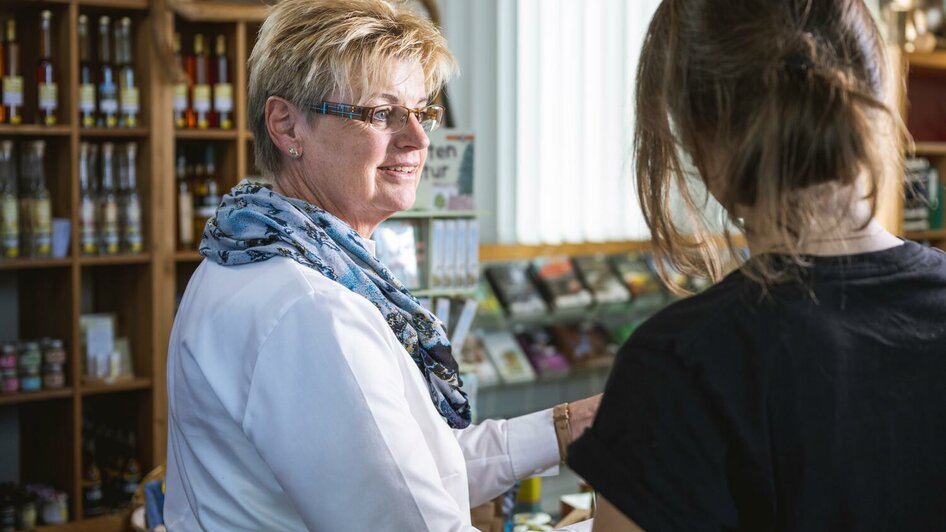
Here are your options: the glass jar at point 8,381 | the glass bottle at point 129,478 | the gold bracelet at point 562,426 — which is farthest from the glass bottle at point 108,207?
the gold bracelet at point 562,426

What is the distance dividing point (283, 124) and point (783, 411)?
969mm

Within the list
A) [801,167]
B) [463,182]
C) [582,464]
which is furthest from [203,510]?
[463,182]

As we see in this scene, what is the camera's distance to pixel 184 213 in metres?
4.20

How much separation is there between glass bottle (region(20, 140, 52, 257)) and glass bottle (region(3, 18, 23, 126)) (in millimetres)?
141

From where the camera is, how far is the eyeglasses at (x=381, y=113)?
150cm

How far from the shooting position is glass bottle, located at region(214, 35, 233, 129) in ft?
13.9

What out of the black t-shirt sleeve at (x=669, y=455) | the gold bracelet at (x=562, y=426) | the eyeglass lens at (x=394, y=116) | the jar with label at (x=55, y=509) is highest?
the eyeglass lens at (x=394, y=116)

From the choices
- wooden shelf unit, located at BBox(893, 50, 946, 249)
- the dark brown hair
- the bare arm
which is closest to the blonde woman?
the bare arm

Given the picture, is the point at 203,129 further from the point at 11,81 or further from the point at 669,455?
the point at 669,455

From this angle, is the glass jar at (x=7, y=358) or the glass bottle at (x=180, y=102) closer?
the glass jar at (x=7, y=358)

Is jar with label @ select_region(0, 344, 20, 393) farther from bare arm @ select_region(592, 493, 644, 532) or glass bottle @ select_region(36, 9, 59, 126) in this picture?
bare arm @ select_region(592, 493, 644, 532)

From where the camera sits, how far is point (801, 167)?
0.81m

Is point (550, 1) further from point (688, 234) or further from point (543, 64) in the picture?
point (688, 234)

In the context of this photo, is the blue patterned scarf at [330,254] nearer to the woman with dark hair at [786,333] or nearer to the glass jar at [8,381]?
the woman with dark hair at [786,333]
